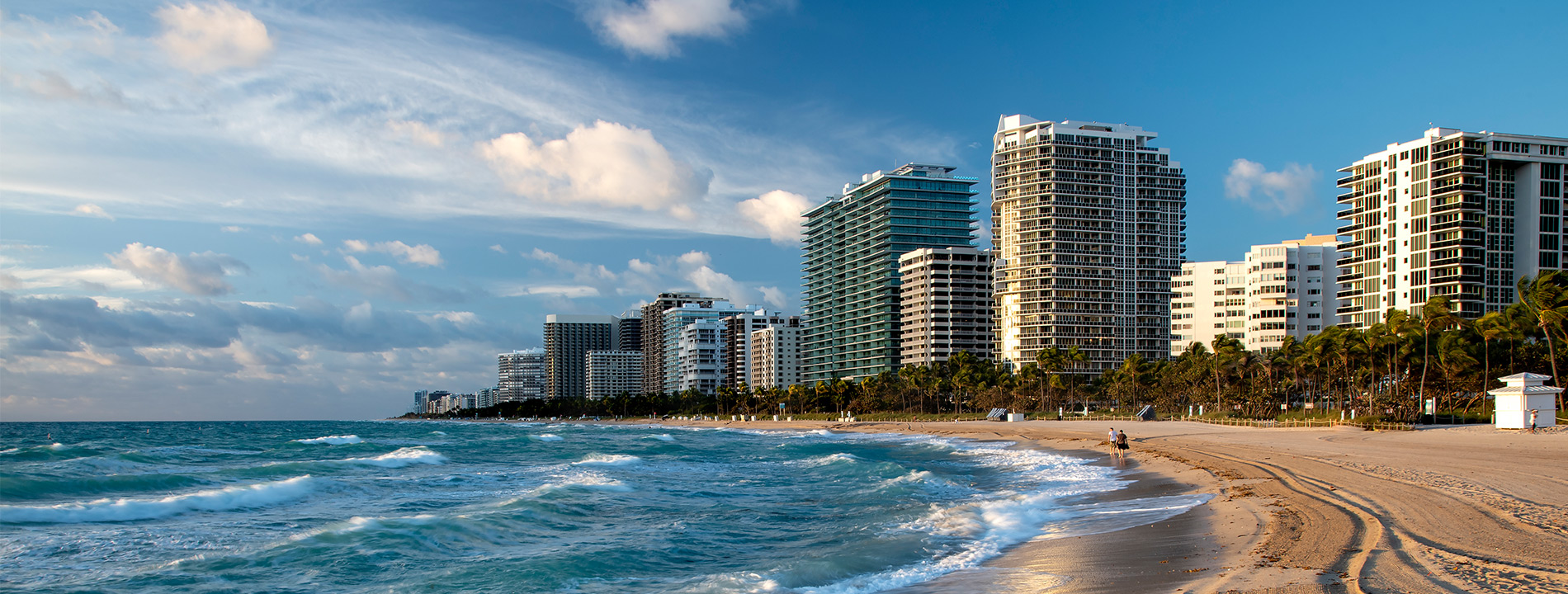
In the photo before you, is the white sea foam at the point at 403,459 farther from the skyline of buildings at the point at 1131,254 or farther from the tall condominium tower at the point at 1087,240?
the tall condominium tower at the point at 1087,240

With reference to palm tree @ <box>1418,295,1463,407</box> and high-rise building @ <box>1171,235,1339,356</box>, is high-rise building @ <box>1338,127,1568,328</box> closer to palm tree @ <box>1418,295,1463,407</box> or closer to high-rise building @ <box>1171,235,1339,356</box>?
high-rise building @ <box>1171,235,1339,356</box>

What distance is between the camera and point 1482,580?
9898 mm

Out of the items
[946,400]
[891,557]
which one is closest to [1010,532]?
[891,557]

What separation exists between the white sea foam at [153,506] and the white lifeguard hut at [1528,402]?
49.7 metres

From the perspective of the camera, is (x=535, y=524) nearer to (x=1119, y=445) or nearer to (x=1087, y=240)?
(x=1119, y=445)

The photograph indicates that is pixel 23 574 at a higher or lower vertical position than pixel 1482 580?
lower

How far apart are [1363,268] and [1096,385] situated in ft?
110

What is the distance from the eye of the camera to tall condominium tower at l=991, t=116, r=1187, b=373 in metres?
148

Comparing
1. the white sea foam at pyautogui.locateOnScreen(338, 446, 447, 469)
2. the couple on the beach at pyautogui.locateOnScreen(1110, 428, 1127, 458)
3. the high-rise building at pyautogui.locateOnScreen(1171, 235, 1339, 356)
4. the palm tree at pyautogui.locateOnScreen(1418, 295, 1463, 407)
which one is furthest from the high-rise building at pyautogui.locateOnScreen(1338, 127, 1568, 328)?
the white sea foam at pyautogui.locateOnScreen(338, 446, 447, 469)

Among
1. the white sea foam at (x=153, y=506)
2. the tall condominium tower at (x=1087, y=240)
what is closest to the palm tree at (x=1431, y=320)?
the white sea foam at (x=153, y=506)

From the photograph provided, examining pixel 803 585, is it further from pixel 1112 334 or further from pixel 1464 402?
pixel 1112 334

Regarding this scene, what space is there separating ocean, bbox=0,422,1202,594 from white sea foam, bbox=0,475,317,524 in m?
0.09

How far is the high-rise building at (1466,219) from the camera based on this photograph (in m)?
99.3

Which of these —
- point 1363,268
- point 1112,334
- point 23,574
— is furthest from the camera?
point 1112,334
